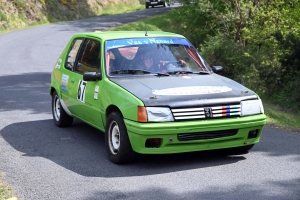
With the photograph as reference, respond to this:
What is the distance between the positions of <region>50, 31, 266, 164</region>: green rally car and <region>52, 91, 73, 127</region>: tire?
1.99 feet

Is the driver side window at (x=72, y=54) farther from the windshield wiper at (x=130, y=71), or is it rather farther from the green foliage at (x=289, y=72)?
the green foliage at (x=289, y=72)

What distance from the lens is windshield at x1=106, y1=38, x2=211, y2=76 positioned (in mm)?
8016

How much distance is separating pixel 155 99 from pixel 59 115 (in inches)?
130

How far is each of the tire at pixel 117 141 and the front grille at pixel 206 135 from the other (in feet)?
2.20

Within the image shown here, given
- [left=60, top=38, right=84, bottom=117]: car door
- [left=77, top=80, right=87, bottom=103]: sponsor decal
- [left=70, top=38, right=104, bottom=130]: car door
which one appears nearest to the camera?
[left=70, top=38, right=104, bottom=130]: car door

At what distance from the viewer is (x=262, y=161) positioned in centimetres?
734

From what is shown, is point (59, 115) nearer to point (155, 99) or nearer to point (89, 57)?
point (89, 57)

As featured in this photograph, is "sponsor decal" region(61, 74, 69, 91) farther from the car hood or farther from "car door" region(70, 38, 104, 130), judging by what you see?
the car hood

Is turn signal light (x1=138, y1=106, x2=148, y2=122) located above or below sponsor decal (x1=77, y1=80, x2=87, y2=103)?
above

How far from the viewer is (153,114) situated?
6832mm

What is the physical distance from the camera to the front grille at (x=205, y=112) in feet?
22.6

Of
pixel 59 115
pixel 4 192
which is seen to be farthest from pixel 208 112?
pixel 59 115

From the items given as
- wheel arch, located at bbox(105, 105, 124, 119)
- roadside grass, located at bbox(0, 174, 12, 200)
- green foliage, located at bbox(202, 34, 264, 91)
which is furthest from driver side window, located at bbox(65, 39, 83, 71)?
green foliage, located at bbox(202, 34, 264, 91)

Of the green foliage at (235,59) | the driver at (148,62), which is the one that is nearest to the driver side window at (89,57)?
the driver at (148,62)
